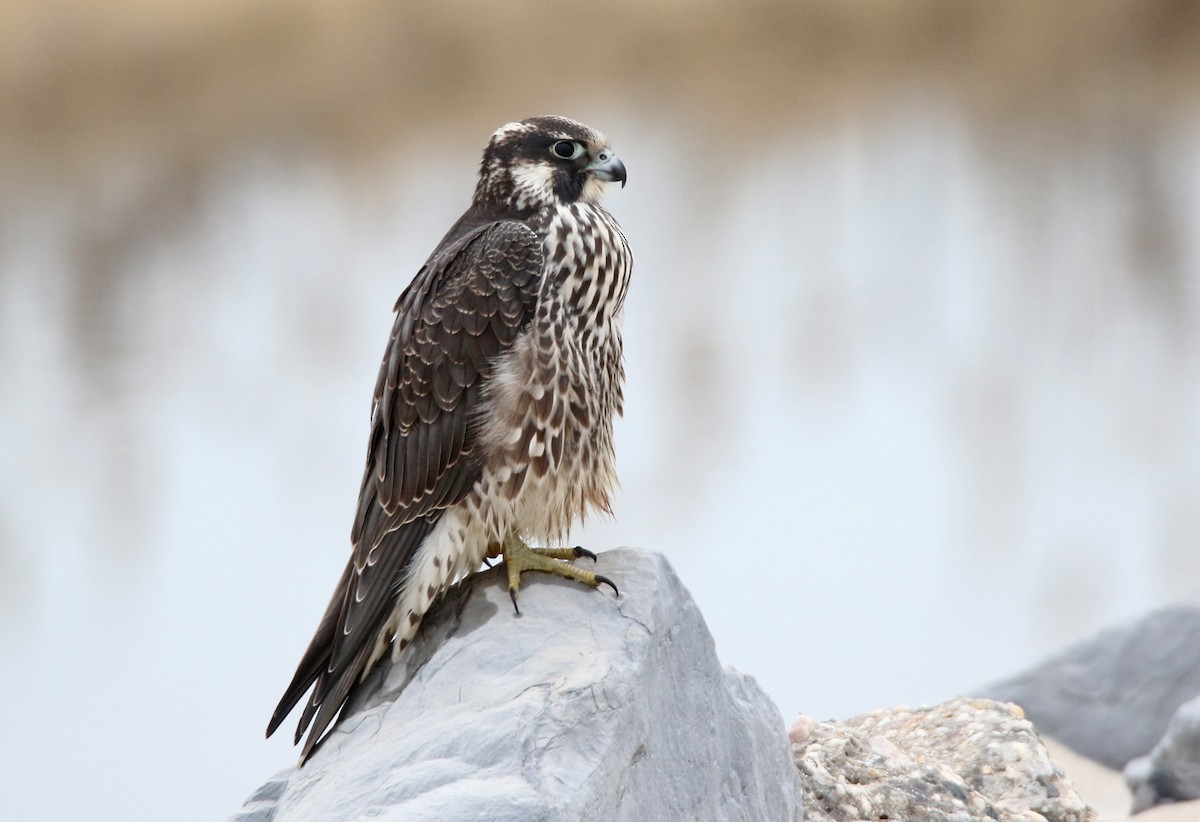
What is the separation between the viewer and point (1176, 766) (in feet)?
13.2

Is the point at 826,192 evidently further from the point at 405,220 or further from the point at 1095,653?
the point at 1095,653

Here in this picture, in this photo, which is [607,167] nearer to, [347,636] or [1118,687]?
[347,636]

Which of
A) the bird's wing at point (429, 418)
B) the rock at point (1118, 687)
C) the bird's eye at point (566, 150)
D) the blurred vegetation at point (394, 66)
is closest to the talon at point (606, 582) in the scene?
the bird's wing at point (429, 418)

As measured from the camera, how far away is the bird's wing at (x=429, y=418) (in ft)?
11.2

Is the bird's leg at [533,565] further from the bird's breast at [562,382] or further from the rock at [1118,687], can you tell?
the rock at [1118,687]

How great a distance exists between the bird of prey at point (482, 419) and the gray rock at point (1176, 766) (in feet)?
5.50

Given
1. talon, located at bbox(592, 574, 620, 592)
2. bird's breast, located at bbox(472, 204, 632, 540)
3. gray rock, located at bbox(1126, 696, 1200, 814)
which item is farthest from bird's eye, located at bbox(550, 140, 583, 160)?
gray rock, located at bbox(1126, 696, 1200, 814)

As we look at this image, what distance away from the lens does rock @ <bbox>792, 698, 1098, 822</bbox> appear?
358 centimetres

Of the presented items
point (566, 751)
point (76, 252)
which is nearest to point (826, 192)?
point (76, 252)

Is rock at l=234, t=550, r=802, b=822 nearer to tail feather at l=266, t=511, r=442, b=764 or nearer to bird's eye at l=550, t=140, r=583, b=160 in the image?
tail feather at l=266, t=511, r=442, b=764

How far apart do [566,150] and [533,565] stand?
A: 3.17 ft

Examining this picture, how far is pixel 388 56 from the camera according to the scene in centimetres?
875

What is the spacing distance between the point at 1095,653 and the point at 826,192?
454 cm

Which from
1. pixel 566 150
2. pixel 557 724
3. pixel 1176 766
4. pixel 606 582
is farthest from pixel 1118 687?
pixel 566 150
